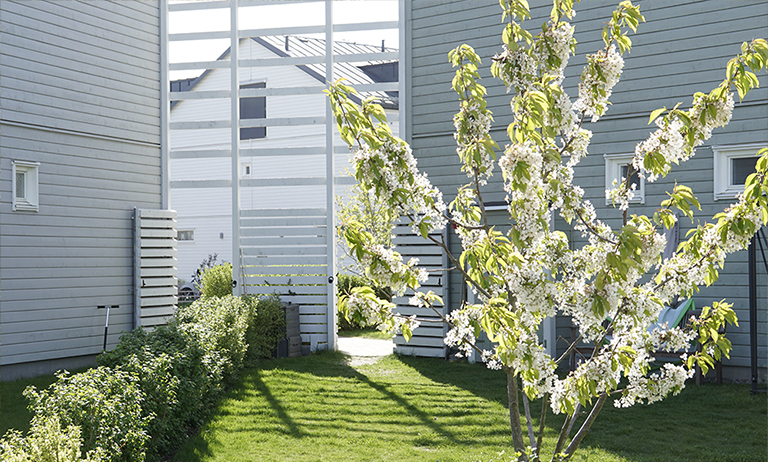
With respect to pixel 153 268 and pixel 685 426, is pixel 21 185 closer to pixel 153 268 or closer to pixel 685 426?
pixel 153 268

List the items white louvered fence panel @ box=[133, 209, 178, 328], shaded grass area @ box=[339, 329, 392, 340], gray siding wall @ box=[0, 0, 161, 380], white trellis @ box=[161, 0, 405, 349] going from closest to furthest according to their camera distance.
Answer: gray siding wall @ box=[0, 0, 161, 380] → white louvered fence panel @ box=[133, 209, 178, 328] → white trellis @ box=[161, 0, 405, 349] → shaded grass area @ box=[339, 329, 392, 340]

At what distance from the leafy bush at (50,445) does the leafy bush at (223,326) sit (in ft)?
8.32

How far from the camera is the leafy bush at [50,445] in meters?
3.12

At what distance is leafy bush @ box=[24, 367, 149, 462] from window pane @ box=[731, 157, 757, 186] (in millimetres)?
7055

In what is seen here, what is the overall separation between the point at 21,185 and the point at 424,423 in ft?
19.1

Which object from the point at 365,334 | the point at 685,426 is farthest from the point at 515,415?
the point at 365,334

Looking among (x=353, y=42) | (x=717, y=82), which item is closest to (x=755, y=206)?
(x=717, y=82)

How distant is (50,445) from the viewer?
3.19 meters

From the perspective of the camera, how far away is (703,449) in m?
4.96

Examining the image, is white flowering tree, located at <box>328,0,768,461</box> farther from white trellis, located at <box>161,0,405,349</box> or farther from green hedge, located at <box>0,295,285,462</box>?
white trellis, located at <box>161,0,405,349</box>

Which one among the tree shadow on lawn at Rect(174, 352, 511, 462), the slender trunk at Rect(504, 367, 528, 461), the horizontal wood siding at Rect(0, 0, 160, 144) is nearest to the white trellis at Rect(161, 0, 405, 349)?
the horizontal wood siding at Rect(0, 0, 160, 144)

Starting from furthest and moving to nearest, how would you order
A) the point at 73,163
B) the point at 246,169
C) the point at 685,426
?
the point at 246,169
the point at 73,163
the point at 685,426

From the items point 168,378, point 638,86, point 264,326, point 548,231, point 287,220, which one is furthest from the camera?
point 287,220

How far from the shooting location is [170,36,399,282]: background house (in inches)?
762
